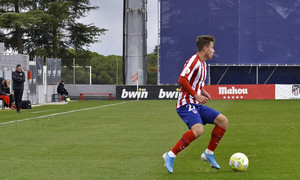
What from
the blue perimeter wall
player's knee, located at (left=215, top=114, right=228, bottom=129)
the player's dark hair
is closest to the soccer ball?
player's knee, located at (left=215, top=114, right=228, bottom=129)

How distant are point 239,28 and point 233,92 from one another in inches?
333

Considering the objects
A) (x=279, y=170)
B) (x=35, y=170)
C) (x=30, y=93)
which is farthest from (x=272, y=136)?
(x=30, y=93)

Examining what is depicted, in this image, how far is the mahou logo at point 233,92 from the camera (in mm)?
44312

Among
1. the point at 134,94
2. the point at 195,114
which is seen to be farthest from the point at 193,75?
the point at 134,94

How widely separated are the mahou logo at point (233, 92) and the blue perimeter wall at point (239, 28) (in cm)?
638

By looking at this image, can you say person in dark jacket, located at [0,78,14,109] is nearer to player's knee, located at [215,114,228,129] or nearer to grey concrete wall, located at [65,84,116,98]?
grey concrete wall, located at [65,84,116,98]

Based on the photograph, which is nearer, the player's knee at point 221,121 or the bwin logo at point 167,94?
the player's knee at point 221,121

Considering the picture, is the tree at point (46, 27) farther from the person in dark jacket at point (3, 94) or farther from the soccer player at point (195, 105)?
the soccer player at point (195, 105)

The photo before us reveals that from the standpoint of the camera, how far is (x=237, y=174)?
25.2 ft

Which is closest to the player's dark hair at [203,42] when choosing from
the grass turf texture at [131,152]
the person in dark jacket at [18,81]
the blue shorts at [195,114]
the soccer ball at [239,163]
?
the blue shorts at [195,114]

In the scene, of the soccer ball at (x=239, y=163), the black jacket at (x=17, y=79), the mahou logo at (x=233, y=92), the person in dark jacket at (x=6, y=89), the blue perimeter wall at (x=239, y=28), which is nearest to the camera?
the soccer ball at (x=239, y=163)

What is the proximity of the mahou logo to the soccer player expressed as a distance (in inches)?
1444

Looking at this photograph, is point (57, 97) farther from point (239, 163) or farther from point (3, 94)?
point (239, 163)

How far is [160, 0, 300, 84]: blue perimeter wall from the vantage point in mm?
50594
